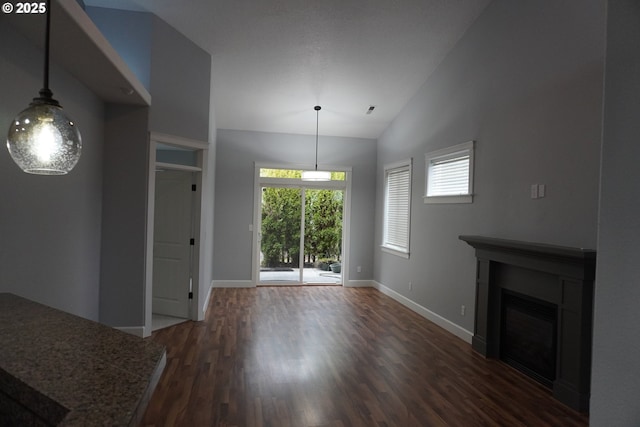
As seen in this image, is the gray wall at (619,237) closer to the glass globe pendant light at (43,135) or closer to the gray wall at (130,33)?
the glass globe pendant light at (43,135)

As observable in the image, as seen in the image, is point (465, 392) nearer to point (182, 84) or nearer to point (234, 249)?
point (182, 84)

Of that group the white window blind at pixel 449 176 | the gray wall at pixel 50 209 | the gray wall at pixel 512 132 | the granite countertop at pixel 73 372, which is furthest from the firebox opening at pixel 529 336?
the gray wall at pixel 50 209

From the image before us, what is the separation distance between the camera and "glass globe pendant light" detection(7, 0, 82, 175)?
134 cm

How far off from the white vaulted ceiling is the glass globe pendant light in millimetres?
3332

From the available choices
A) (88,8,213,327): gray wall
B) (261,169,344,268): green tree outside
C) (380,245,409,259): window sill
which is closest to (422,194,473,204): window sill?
(380,245,409,259): window sill

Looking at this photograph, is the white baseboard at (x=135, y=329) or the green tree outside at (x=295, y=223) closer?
the white baseboard at (x=135, y=329)

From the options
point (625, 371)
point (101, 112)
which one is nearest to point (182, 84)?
point (101, 112)

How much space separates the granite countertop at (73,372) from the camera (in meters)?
0.98

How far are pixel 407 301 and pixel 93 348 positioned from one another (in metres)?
5.38

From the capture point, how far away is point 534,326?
3.66 meters

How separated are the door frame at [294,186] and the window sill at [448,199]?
7.56 feet

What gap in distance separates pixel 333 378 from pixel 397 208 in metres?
3.94

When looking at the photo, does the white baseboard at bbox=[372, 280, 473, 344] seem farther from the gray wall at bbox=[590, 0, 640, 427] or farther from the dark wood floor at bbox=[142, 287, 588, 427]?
the gray wall at bbox=[590, 0, 640, 427]

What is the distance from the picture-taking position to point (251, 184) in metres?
7.35
